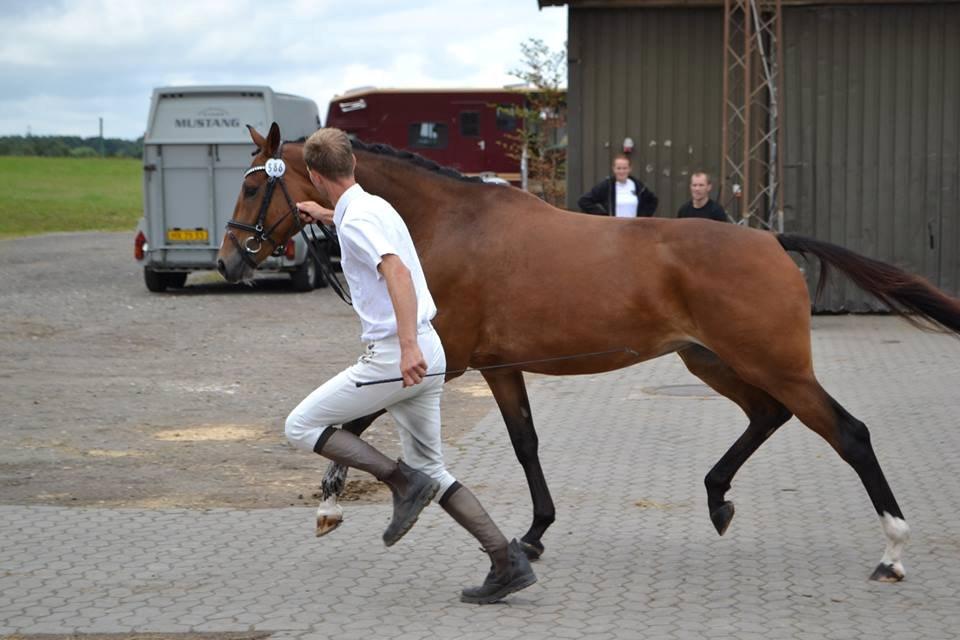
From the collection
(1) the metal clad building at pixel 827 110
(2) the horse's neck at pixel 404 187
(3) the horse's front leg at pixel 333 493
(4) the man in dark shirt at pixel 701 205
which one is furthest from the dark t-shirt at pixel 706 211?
(3) the horse's front leg at pixel 333 493

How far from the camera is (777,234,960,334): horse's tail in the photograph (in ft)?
22.4

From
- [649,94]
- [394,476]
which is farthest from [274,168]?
[649,94]

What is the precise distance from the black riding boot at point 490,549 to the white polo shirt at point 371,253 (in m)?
0.75

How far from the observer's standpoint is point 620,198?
14367mm

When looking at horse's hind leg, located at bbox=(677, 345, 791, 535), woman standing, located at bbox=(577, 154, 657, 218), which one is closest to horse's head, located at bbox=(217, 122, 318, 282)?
horse's hind leg, located at bbox=(677, 345, 791, 535)

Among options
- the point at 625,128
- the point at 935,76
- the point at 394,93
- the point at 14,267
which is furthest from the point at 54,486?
the point at 394,93

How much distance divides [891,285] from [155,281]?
17.2 m

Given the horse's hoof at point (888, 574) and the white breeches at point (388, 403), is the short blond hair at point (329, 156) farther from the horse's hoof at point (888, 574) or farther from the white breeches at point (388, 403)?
the horse's hoof at point (888, 574)

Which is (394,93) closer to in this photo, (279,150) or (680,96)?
(680,96)

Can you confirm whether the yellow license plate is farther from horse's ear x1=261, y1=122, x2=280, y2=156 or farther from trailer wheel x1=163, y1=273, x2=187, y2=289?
horse's ear x1=261, y1=122, x2=280, y2=156

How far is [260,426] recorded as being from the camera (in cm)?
1037

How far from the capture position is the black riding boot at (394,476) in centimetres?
575

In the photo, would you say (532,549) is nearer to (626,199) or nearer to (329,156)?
(329,156)

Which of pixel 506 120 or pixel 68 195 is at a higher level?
pixel 506 120
